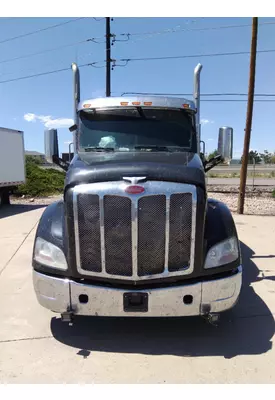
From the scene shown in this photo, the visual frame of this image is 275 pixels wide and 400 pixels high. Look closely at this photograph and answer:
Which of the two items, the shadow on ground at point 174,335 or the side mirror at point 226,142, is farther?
the side mirror at point 226,142

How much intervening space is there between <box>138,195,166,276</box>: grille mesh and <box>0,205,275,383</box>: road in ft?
2.71

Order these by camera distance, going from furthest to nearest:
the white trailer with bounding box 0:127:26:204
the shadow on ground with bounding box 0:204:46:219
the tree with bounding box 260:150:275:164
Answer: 1. the tree with bounding box 260:150:275:164
2. the white trailer with bounding box 0:127:26:204
3. the shadow on ground with bounding box 0:204:46:219

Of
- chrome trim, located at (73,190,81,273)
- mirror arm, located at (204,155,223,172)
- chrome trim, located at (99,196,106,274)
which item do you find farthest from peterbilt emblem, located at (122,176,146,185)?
mirror arm, located at (204,155,223,172)

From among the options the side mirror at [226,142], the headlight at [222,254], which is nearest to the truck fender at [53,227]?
the headlight at [222,254]

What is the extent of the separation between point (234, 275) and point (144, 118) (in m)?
2.42

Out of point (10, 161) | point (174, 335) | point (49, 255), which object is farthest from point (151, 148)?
point (10, 161)

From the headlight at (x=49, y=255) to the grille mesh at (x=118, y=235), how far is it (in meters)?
0.45

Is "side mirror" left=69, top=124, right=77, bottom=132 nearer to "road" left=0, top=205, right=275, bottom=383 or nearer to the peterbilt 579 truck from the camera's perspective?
the peterbilt 579 truck

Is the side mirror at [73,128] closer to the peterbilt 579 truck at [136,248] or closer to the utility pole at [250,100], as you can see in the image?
the peterbilt 579 truck at [136,248]

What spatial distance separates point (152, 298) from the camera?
Answer: 3.00m

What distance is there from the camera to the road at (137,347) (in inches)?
111

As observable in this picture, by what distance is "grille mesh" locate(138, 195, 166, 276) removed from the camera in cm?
290

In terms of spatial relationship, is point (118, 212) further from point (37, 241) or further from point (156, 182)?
point (37, 241)

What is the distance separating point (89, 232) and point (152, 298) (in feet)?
2.72
